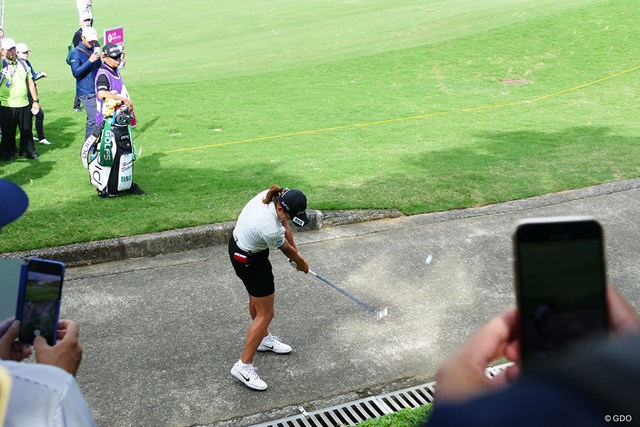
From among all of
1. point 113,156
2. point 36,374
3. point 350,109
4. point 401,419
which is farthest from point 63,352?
point 350,109

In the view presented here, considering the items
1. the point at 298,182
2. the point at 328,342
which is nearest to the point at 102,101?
the point at 298,182

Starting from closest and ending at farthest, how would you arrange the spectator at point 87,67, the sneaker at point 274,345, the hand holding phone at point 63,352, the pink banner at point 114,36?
1. the hand holding phone at point 63,352
2. the sneaker at point 274,345
3. the spectator at point 87,67
4. the pink banner at point 114,36

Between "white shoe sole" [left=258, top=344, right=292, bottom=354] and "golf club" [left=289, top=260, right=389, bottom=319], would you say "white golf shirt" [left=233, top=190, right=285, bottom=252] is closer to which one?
"white shoe sole" [left=258, top=344, right=292, bottom=354]

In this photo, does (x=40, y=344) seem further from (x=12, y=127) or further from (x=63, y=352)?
(x=12, y=127)

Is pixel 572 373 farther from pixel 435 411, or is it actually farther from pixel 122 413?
pixel 122 413

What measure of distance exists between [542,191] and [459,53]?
398 inches

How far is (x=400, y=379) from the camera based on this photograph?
236 inches

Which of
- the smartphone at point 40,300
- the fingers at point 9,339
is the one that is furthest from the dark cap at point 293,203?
the fingers at point 9,339

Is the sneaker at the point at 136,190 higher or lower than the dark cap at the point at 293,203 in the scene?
lower

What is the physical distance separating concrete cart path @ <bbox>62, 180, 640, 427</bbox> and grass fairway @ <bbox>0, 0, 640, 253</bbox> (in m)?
0.74

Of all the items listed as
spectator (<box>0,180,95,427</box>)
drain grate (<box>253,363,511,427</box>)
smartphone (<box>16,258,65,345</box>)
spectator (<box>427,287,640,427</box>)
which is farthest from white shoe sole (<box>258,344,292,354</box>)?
spectator (<box>427,287,640,427</box>)

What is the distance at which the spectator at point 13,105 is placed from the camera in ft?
38.0

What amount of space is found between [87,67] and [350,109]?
509cm

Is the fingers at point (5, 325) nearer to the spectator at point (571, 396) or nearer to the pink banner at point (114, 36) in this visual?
the spectator at point (571, 396)
